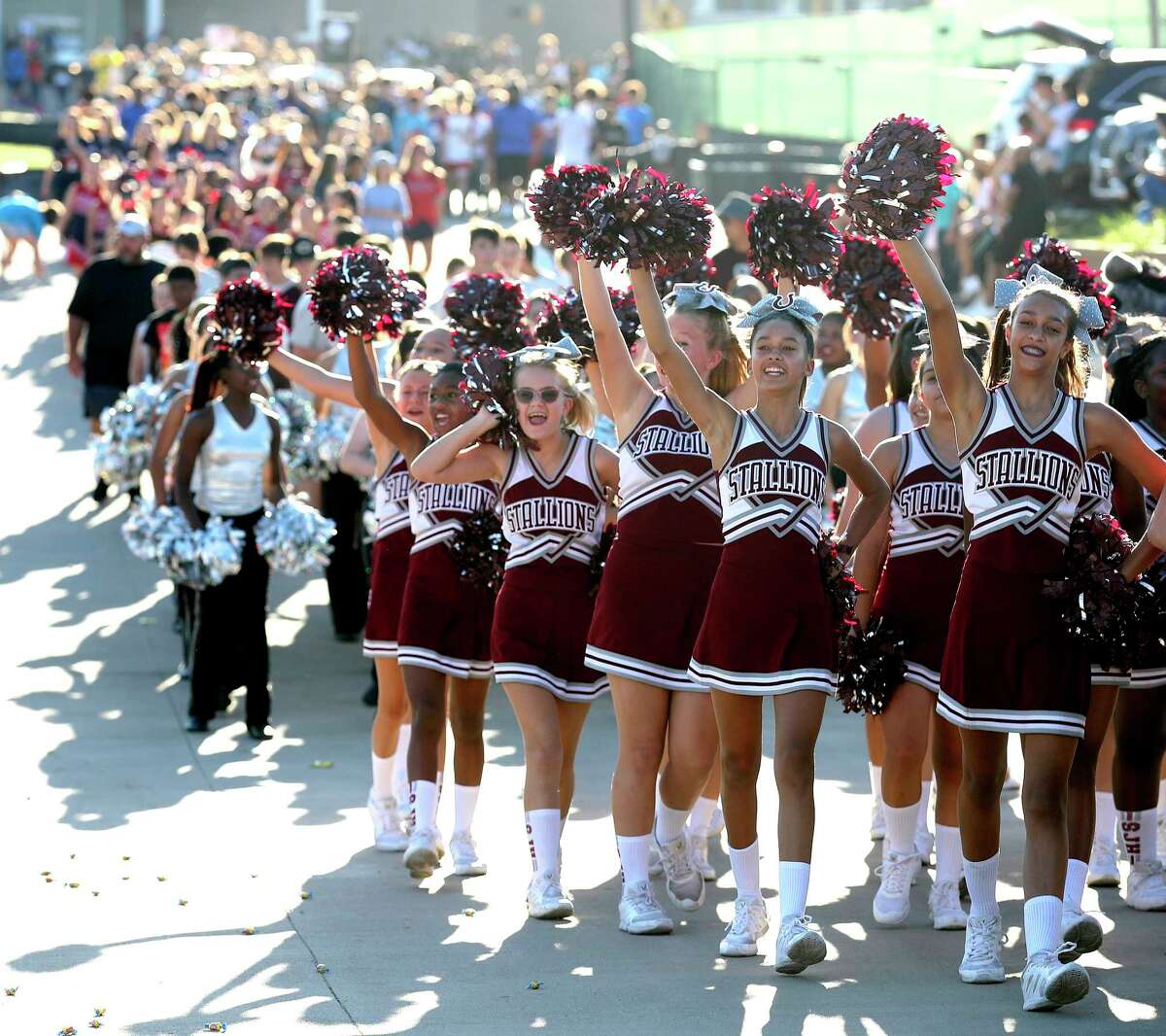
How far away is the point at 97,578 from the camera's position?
1216 centimetres

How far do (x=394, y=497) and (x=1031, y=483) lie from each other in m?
2.61

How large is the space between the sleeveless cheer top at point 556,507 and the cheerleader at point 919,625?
90 centimetres

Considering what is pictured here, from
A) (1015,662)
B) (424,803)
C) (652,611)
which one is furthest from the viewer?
(424,803)

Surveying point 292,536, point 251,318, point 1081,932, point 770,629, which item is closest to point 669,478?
point 770,629

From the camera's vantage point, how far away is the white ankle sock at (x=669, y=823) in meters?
6.21

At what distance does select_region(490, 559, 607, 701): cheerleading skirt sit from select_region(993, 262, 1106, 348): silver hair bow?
158 centimetres

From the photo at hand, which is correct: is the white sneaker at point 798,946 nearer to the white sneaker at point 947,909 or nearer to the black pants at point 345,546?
the white sneaker at point 947,909

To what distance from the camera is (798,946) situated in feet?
17.5

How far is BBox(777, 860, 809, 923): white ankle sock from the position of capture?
547 centimetres

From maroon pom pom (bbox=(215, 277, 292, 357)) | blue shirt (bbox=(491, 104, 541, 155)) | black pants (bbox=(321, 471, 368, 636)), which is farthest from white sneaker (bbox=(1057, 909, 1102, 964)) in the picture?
blue shirt (bbox=(491, 104, 541, 155))

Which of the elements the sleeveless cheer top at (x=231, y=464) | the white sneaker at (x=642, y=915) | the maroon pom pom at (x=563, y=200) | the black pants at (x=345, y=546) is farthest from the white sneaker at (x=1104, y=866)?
the black pants at (x=345, y=546)

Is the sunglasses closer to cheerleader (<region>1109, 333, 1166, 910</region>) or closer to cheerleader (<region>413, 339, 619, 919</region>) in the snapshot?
cheerleader (<region>413, 339, 619, 919</region>)

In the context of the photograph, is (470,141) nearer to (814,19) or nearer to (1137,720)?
(814,19)

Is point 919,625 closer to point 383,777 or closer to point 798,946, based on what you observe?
point 798,946
